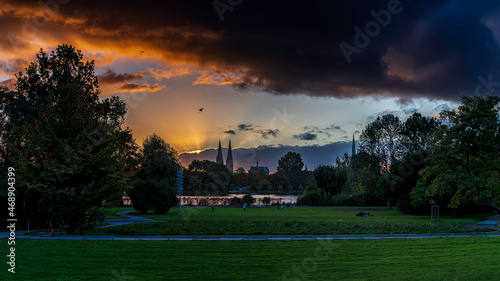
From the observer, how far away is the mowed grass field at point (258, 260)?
1146 centimetres

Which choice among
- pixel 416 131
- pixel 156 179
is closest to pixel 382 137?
pixel 416 131

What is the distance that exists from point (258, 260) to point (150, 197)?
33.1m

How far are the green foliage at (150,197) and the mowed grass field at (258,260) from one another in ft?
86.2

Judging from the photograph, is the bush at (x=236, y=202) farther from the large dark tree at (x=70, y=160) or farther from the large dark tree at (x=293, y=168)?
the large dark tree at (x=293, y=168)

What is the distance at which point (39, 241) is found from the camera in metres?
18.6

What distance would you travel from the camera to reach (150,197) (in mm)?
44688

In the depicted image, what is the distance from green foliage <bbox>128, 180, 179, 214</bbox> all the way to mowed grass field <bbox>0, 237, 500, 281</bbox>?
1035 inches

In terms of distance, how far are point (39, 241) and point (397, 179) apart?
3967 cm

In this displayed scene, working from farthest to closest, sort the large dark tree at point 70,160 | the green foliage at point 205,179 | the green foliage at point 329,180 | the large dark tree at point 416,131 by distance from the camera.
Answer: the green foliage at point 205,179 → the green foliage at point 329,180 → the large dark tree at point 416,131 → the large dark tree at point 70,160

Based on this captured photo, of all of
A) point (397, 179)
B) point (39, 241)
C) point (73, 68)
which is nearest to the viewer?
point (39, 241)

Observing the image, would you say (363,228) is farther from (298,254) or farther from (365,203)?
(365,203)

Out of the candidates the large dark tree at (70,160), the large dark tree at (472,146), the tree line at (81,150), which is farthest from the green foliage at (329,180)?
the large dark tree at (70,160)

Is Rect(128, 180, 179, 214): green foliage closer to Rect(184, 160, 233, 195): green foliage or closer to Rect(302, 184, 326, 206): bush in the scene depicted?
Rect(302, 184, 326, 206): bush

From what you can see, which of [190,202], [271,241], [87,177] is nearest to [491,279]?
[271,241]
